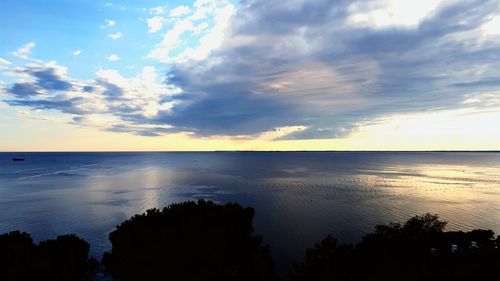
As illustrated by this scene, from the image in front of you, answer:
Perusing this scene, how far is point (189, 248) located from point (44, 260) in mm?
13597

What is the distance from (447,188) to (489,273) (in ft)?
386

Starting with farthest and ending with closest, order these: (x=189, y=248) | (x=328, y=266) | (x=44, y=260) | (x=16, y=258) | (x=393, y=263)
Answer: (x=189, y=248) < (x=44, y=260) < (x=16, y=258) < (x=393, y=263) < (x=328, y=266)

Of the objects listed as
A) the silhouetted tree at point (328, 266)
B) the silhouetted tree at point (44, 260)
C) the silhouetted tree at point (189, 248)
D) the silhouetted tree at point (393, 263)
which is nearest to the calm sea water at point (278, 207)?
the silhouetted tree at point (189, 248)

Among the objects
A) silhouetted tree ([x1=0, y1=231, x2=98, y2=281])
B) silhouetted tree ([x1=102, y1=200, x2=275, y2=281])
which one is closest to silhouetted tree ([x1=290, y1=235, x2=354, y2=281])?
silhouetted tree ([x1=102, y1=200, x2=275, y2=281])

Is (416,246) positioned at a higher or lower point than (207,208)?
lower

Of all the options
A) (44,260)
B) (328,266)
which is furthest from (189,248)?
(328,266)

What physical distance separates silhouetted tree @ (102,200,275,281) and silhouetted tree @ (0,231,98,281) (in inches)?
120

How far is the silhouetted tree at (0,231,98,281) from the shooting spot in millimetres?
32406

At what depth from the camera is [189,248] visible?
37.4 m

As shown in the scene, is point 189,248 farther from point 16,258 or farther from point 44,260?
point 16,258

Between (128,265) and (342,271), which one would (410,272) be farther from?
(128,265)

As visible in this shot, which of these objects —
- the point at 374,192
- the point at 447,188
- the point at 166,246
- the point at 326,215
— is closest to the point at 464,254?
the point at 166,246

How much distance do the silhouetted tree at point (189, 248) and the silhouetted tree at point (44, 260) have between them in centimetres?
305

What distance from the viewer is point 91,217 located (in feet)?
262
